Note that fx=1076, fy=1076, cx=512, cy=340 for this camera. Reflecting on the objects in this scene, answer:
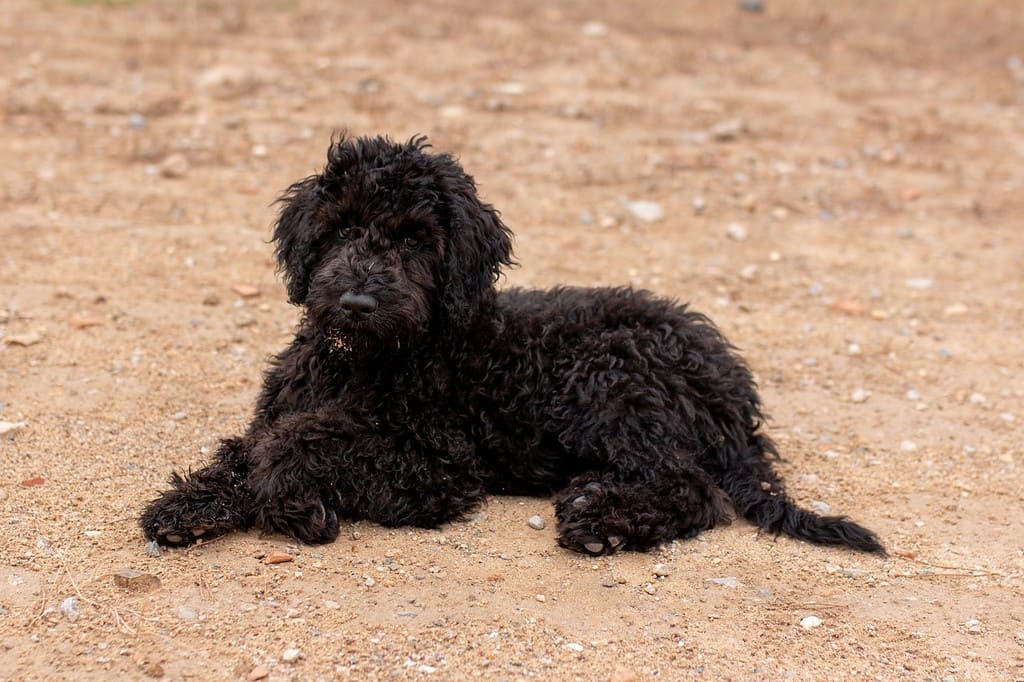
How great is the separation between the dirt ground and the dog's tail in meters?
0.10

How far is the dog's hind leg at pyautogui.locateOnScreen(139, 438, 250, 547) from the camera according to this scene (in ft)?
16.0

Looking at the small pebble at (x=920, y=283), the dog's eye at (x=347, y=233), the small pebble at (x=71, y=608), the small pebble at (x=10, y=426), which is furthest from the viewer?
the small pebble at (x=920, y=283)

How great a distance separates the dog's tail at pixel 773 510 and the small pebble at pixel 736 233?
3812 millimetres

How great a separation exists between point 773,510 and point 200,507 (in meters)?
2.86

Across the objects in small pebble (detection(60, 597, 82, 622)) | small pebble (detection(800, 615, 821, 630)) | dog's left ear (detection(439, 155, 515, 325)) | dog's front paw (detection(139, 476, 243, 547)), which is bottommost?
small pebble (detection(60, 597, 82, 622))

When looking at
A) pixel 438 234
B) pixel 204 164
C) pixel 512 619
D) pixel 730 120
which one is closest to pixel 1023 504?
pixel 512 619

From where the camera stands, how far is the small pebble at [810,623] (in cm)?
476

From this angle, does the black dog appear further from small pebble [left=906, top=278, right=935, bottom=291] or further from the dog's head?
small pebble [left=906, top=278, right=935, bottom=291]

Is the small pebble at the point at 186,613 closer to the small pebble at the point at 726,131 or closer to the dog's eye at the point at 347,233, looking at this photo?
the dog's eye at the point at 347,233

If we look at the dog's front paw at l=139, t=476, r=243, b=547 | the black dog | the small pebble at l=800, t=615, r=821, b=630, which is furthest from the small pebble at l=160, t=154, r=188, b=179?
the small pebble at l=800, t=615, r=821, b=630

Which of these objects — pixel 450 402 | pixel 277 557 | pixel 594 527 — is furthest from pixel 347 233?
pixel 594 527

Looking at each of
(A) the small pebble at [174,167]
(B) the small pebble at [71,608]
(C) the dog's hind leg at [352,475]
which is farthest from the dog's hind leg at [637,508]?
(A) the small pebble at [174,167]

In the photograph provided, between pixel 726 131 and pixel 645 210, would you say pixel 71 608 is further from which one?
pixel 726 131

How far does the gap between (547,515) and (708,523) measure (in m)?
0.82
